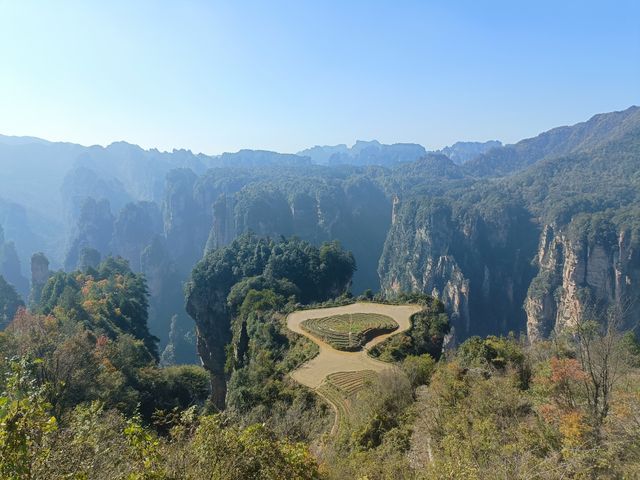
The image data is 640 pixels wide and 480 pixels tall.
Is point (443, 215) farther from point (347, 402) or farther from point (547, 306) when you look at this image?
point (347, 402)

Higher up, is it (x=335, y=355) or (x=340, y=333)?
(x=340, y=333)

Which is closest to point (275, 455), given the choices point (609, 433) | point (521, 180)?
point (609, 433)

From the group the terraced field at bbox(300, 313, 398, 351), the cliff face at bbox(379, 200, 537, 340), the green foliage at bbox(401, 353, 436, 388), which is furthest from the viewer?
the cliff face at bbox(379, 200, 537, 340)

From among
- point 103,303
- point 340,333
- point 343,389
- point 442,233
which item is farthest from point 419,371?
point 442,233

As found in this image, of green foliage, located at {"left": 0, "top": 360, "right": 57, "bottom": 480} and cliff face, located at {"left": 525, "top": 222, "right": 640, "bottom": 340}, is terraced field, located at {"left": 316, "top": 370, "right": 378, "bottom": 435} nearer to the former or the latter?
green foliage, located at {"left": 0, "top": 360, "right": 57, "bottom": 480}

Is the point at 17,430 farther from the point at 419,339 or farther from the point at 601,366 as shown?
the point at 419,339

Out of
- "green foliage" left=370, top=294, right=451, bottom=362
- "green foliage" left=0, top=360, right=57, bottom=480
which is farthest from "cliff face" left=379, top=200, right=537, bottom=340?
"green foliage" left=0, top=360, right=57, bottom=480
